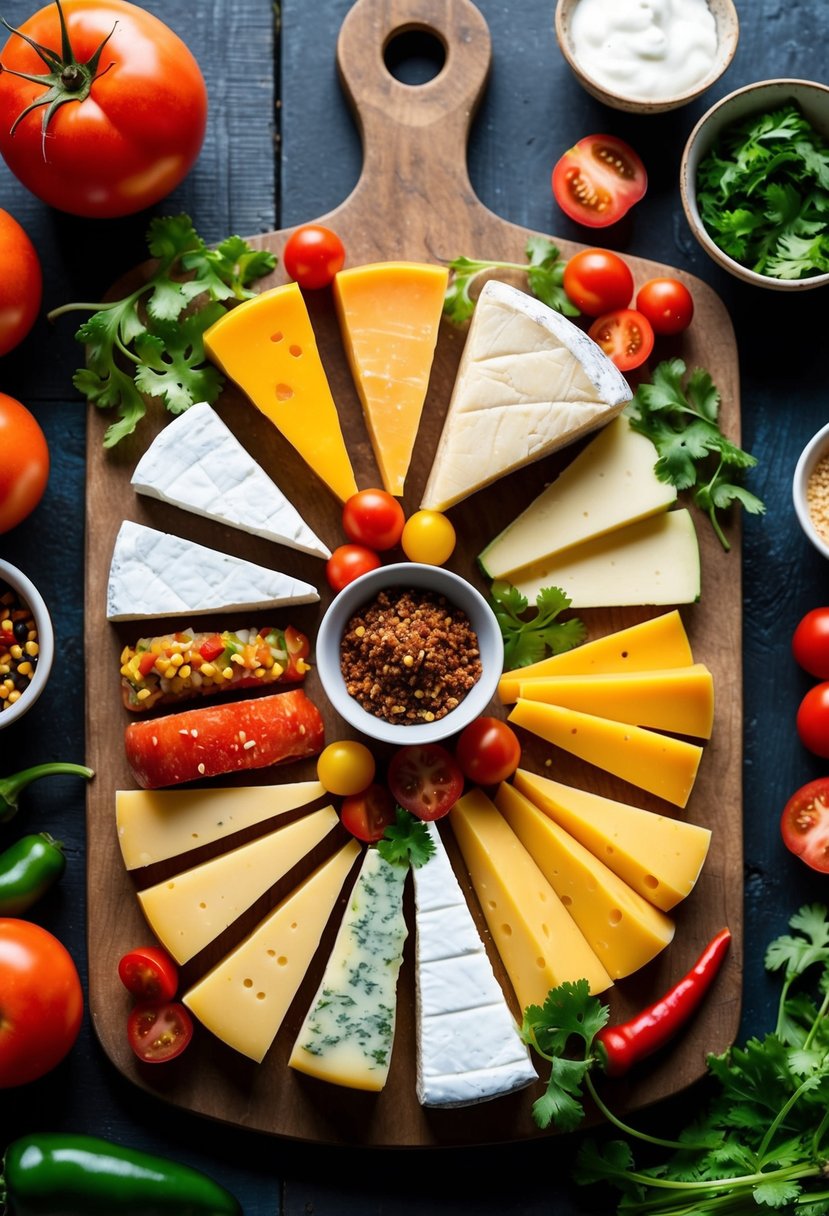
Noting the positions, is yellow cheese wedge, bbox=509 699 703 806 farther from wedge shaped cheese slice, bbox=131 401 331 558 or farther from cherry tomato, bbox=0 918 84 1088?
cherry tomato, bbox=0 918 84 1088

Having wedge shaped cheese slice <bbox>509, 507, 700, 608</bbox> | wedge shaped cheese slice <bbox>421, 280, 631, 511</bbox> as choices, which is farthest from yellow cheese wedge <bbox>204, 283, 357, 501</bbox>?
wedge shaped cheese slice <bbox>509, 507, 700, 608</bbox>

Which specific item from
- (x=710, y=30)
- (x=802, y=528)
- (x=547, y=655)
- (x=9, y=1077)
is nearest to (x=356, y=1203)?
(x=9, y=1077)

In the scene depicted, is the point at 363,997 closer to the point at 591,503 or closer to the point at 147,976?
the point at 147,976

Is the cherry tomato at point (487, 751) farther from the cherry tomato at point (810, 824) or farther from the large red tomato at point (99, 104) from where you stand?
the large red tomato at point (99, 104)

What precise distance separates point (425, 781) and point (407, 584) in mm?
631

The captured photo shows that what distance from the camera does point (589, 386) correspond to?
400 cm

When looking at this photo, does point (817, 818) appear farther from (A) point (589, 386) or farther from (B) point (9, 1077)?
(B) point (9, 1077)

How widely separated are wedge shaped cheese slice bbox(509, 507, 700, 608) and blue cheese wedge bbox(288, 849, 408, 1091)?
1074mm

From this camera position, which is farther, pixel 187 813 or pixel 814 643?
pixel 814 643

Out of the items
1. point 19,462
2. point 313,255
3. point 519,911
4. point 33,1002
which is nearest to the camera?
point 33,1002

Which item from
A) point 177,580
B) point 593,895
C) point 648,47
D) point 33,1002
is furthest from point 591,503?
point 33,1002

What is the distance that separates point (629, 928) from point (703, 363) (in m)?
1.91

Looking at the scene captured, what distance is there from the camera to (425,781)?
13.0ft

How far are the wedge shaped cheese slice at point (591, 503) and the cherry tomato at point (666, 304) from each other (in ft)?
1.15
